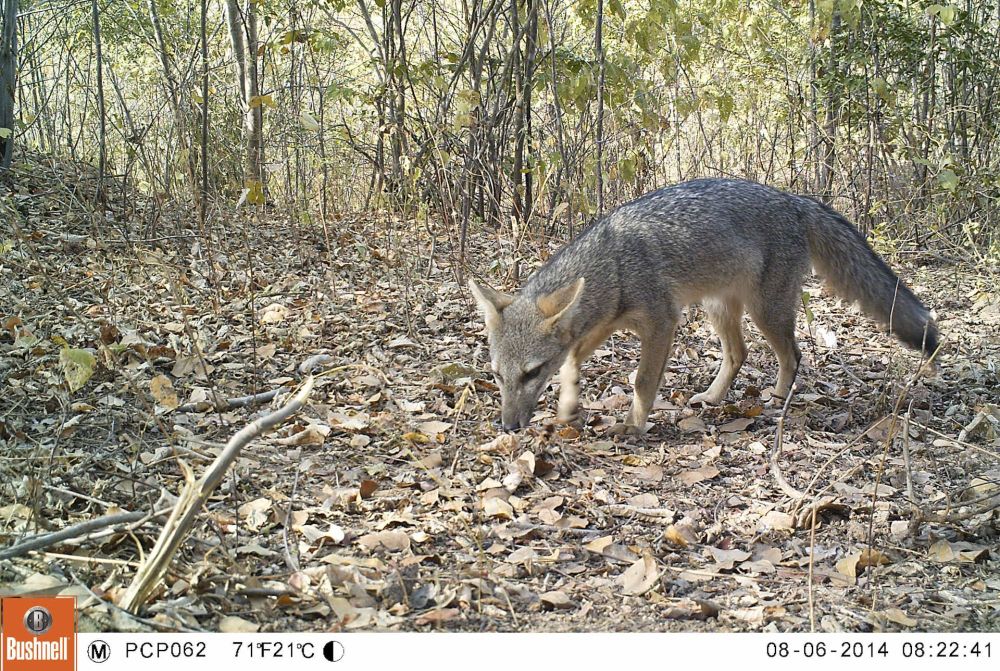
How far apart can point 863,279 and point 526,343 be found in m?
2.78

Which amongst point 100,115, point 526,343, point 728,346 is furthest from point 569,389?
point 100,115

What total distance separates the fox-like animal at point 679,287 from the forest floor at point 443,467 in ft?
1.20

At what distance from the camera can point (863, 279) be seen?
254 inches

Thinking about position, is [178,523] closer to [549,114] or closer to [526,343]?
[526,343]

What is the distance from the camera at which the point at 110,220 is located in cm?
820

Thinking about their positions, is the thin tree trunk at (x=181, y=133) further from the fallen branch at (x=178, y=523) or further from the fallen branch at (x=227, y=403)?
the fallen branch at (x=178, y=523)

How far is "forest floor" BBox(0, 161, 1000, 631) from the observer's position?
11.9 ft

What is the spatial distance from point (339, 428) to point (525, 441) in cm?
120

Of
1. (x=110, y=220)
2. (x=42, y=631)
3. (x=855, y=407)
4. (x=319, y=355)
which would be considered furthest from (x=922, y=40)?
(x=42, y=631)

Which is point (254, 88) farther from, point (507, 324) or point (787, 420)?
point (787, 420)

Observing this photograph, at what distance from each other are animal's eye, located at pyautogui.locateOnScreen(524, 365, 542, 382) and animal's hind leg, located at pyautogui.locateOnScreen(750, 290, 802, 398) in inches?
75.4

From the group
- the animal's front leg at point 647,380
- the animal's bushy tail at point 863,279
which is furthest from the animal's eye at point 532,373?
the animal's bushy tail at point 863,279
